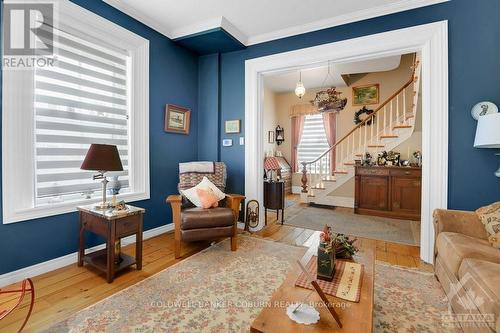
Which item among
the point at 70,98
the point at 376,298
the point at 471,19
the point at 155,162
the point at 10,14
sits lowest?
the point at 376,298

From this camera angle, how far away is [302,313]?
1.16 meters

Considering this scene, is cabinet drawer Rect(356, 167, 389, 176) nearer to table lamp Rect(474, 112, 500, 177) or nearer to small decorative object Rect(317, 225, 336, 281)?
table lamp Rect(474, 112, 500, 177)

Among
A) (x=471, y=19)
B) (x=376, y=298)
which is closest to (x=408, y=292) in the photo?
Answer: (x=376, y=298)

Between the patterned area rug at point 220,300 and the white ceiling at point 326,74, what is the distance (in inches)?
125

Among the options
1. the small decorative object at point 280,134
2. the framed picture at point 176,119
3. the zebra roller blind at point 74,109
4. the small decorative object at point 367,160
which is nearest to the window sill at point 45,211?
the zebra roller blind at point 74,109

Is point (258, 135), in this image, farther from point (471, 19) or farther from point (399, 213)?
point (399, 213)

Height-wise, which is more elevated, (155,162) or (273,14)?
(273,14)

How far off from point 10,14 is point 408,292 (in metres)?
4.18

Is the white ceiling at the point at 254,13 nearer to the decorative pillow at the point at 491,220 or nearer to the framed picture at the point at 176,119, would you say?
the framed picture at the point at 176,119

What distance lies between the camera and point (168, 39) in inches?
141

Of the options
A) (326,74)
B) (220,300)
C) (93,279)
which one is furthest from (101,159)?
(326,74)

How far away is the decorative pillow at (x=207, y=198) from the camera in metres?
2.93

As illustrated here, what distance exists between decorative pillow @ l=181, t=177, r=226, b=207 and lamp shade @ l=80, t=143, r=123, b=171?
94cm

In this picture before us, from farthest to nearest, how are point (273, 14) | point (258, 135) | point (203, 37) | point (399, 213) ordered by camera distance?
point (399, 213) < point (258, 135) < point (203, 37) < point (273, 14)
